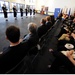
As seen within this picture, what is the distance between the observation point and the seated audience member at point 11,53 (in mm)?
1405

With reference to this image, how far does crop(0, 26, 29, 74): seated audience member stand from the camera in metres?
1.40

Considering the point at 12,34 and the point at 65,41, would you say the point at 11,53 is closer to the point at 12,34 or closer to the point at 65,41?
the point at 12,34

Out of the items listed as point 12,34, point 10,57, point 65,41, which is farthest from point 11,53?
point 65,41

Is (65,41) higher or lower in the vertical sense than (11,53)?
lower

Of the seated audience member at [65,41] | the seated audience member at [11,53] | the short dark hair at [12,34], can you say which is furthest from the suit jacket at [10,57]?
the seated audience member at [65,41]

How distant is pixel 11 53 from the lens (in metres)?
1.45

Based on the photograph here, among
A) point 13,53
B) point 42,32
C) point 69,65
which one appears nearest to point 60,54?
point 69,65

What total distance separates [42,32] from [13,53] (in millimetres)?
2063

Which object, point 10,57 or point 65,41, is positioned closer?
point 10,57

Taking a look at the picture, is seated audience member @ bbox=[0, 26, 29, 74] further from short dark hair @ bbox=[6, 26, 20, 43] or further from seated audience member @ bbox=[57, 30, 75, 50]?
seated audience member @ bbox=[57, 30, 75, 50]

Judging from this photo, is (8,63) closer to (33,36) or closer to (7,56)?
(7,56)

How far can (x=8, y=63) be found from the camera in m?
1.42

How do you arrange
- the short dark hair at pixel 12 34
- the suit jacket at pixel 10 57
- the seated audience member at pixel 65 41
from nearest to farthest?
the suit jacket at pixel 10 57 < the short dark hair at pixel 12 34 < the seated audience member at pixel 65 41

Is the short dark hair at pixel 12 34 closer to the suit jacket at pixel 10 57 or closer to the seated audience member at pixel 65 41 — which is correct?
the suit jacket at pixel 10 57
